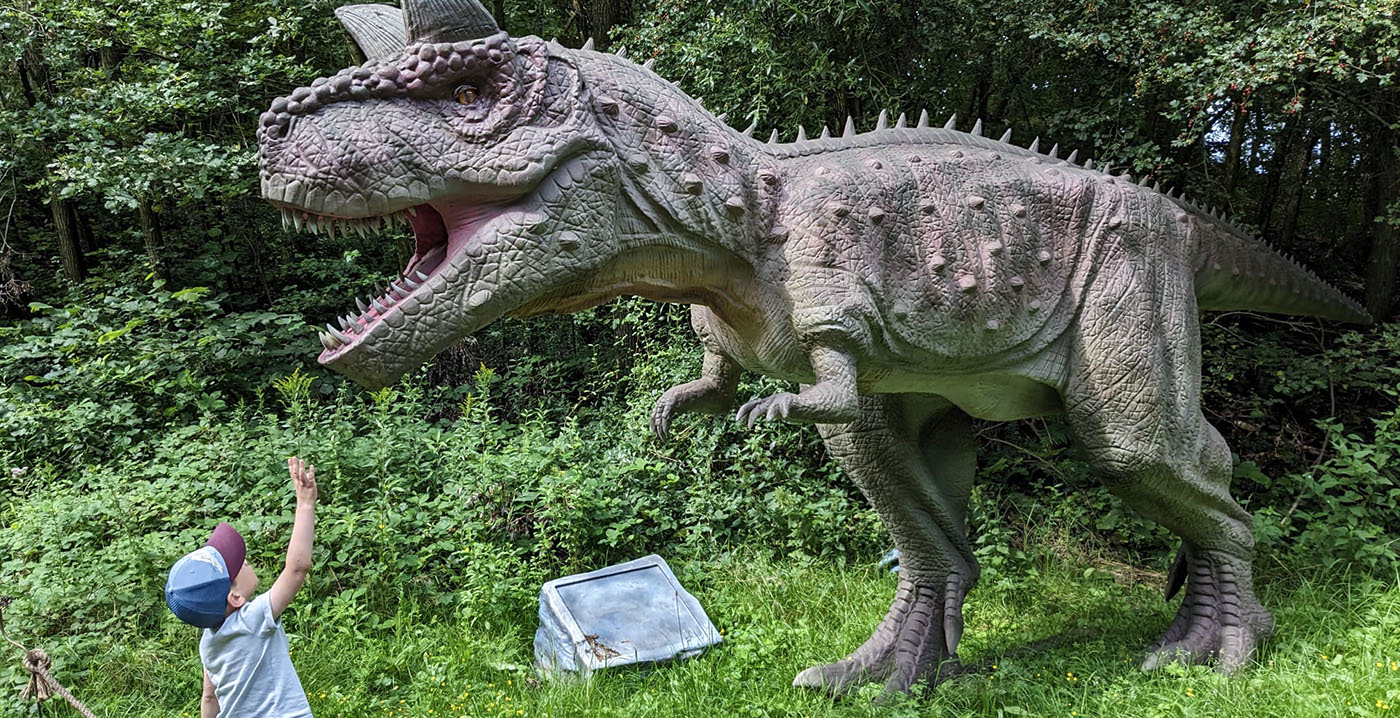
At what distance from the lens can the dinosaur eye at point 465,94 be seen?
6.28 ft

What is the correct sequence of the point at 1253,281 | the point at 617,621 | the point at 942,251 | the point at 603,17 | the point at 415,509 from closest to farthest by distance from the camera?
the point at 942,251, the point at 1253,281, the point at 617,621, the point at 415,509, the point at 603,17

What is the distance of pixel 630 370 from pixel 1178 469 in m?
3.88

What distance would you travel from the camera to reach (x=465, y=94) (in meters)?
1.92

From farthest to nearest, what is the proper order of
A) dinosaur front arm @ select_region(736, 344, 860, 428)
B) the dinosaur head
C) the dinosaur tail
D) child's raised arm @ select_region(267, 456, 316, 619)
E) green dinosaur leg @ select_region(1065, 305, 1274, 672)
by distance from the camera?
the dinosaur tail, green dinosaur leg @ select_region(1065, 305, 1274, 672), child's raised arm @ select_region(267, 456, 316, 619), dinosaur front arm @ select_region(736, 344, 860, 428), the dinosaur head

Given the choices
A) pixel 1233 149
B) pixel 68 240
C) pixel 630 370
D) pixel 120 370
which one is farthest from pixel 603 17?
pixel 68 240

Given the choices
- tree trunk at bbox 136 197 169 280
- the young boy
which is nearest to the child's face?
the young boy

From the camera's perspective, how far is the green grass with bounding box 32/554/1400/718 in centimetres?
262

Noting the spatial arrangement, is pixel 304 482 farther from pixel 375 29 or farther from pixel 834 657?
pixel 834 657

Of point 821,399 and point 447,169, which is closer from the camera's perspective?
point 447,169

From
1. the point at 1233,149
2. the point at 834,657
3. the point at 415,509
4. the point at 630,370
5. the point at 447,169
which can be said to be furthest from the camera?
the point at 630,370

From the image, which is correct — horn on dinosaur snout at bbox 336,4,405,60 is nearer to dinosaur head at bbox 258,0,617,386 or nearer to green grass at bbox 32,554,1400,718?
dinosaur head at bbox 258,0,617,386

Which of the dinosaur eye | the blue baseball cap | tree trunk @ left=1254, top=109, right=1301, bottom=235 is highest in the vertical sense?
the dinosaur eye

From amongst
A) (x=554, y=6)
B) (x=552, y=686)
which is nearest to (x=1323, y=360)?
(x=552, y=686)

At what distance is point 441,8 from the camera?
1885 mm
